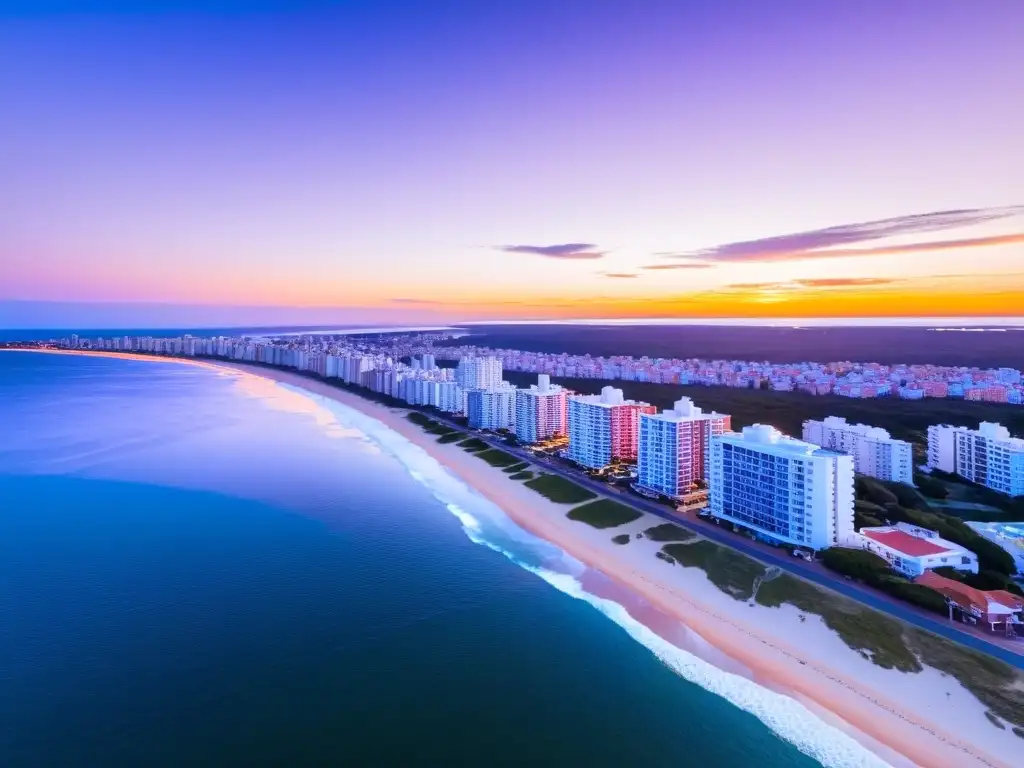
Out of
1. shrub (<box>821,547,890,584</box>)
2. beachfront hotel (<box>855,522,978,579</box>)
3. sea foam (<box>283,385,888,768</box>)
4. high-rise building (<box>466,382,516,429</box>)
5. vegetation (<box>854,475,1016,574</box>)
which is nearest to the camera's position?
sea foam (<box>283,385,888,768</box>)

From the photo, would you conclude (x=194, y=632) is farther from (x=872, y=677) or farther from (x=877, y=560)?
(x=877, y=560)

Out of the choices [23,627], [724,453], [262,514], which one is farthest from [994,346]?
[23,627]

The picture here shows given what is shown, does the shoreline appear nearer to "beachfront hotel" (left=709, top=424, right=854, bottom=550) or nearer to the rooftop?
"beachfront hotel" (left=709, top=424, right=854, bottom=550)

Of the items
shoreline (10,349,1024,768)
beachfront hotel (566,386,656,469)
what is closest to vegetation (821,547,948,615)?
shoreline (10,349,1024,768)

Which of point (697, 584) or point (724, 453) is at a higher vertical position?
point (724, 453)

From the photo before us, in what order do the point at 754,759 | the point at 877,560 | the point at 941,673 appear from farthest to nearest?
1. the point at 877,560
2. the point at 941,673
3. the point at 754,759

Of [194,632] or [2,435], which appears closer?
[194,632]

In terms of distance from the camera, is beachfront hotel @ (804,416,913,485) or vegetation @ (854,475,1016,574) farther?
beachfront hotel @ (804,416,913,485)
